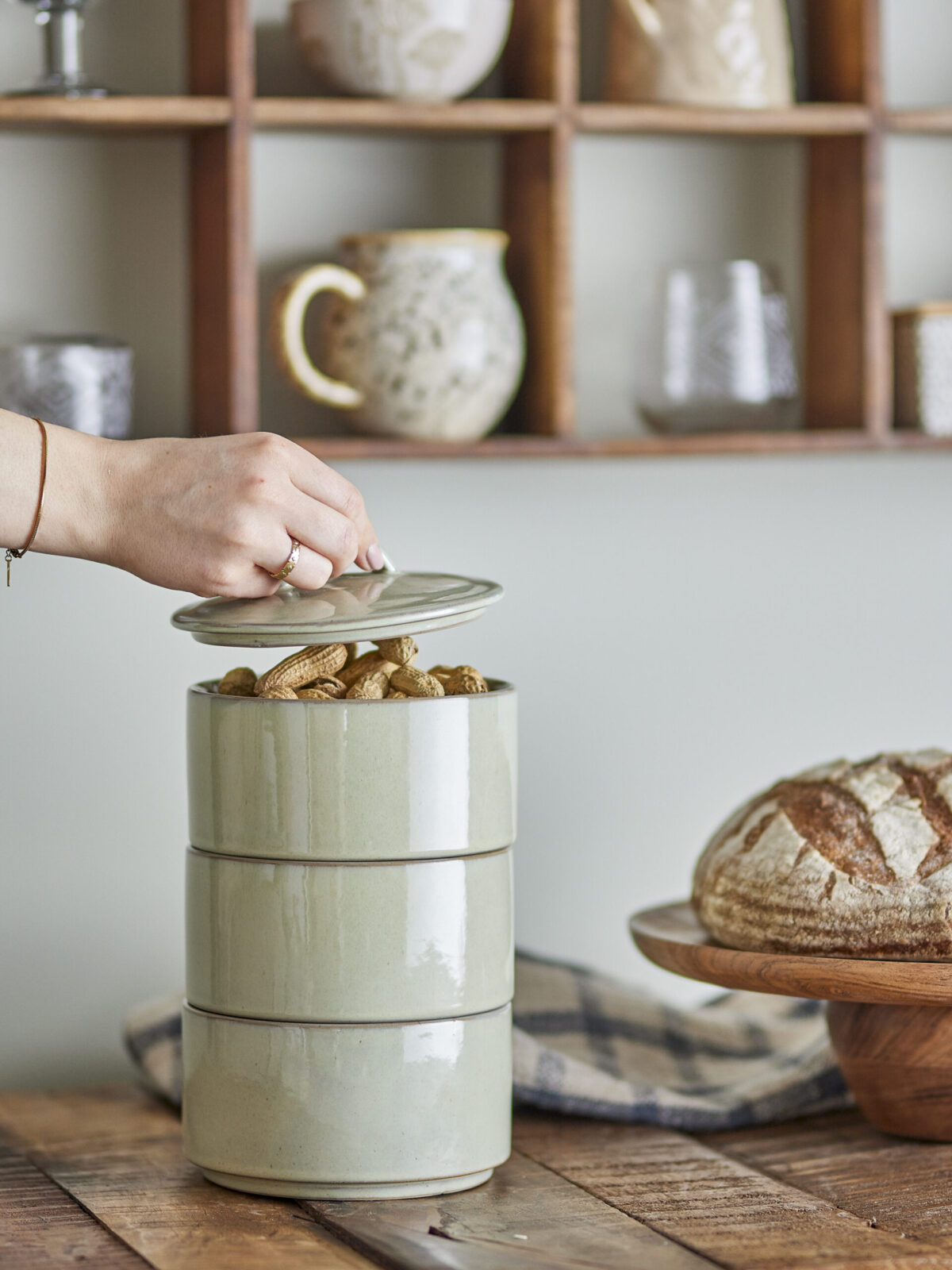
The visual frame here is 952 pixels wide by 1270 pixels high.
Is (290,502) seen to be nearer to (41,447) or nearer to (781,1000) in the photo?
(41,447)

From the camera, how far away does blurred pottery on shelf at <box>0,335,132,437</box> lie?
48.1 inches

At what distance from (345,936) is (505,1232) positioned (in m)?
0.19

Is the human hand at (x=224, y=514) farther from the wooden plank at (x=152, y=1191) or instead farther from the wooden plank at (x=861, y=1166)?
the wooden plank at (x=861, y=1166)

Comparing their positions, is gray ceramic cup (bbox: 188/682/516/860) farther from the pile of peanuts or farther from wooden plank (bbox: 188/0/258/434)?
wooden plank (bbox: 188/0/258/434)

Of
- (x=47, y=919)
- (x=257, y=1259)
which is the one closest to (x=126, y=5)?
(x=47, y=919)

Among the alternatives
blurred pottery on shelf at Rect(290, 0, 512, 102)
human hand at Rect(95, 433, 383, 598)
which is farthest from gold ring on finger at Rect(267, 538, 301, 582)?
blurred pottery on shelf at Rect(290, 0, 512, 102)

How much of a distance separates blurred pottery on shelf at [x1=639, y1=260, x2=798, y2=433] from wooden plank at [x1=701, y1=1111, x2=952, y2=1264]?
581 millimetres

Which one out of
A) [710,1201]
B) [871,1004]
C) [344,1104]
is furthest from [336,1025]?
[871,1004]

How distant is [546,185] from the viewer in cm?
130

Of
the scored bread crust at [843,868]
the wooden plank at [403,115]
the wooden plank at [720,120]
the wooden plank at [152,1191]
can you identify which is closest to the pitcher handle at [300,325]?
the wooden plank at [403,115]

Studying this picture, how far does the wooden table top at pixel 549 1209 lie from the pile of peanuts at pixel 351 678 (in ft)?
0.99

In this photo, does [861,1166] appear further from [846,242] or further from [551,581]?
[846,242]

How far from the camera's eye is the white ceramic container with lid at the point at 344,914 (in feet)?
3.03

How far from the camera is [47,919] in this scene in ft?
4.49
